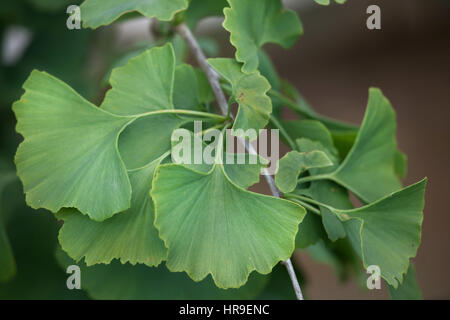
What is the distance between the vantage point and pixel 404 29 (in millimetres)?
1348

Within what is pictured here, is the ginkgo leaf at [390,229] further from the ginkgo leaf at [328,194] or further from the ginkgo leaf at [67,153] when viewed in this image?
the ginkgo leaf at [67,153]

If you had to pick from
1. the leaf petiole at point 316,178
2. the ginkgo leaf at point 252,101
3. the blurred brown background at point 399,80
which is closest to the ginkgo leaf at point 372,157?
the leaf petiole at point 316,178

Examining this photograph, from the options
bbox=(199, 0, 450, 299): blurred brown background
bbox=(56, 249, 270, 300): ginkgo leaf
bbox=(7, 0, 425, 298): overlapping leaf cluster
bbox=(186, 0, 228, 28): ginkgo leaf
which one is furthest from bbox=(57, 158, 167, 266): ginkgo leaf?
bbox=(199, 0, 450, 299): blurred brown background

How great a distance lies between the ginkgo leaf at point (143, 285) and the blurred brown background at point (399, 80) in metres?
0.85

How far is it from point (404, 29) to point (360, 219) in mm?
1167

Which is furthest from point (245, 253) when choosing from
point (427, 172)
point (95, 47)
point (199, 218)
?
point (427, 172)

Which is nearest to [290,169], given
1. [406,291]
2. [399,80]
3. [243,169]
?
[243,169]

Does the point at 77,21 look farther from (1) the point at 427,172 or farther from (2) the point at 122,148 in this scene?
(1) the point at 427,172

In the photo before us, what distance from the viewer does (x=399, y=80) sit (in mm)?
1375

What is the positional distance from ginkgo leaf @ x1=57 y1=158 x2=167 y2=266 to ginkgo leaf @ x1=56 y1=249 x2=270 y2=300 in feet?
0.34

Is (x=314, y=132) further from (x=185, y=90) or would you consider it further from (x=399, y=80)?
(x=399, y=80)

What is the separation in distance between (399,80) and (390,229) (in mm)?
1127

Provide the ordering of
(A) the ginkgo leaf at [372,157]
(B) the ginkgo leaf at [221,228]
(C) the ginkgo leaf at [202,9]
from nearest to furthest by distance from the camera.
Answer: 1. (B) the ginkgo leaf at [221,228]
2. (A) the ginkgo leaf at [372,157]
3. (C) the ginkgo leaf at [202,9]

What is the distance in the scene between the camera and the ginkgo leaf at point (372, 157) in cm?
41
